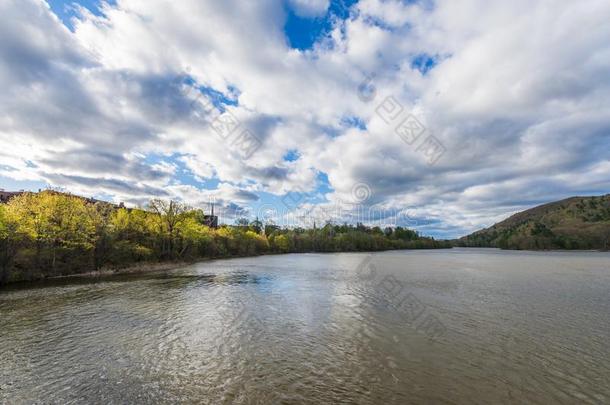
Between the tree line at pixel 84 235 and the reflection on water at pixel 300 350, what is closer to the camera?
the reflection on water at pixel 300 350

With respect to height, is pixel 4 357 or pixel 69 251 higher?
pixel 69 251

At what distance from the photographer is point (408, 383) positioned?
10.4 m

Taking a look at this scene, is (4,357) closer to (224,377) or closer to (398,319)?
(224,377)

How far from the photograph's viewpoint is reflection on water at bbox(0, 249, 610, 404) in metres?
9.87

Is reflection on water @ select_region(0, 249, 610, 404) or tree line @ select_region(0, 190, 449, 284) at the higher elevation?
tree line @ select_region(0, 190, 449, 284)

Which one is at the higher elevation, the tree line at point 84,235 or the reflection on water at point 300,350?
the tree line at point 84,235

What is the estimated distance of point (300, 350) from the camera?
13.6 m

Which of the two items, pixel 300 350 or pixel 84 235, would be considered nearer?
pixel 300 350

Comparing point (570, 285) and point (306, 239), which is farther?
point (306, 239)

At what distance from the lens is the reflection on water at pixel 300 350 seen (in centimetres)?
987

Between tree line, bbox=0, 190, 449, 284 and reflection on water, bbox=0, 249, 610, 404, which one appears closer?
reflection on water, bbox=0, 249, 610, 404

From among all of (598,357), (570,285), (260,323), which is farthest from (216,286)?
(570,285)

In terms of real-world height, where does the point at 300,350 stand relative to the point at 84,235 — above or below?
below

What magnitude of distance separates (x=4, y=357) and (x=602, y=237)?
243 meters
